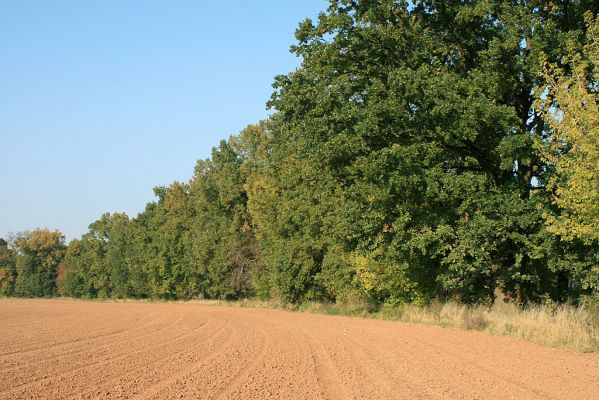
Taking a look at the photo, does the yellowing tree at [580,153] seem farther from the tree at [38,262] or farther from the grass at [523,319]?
the tree at [38,262]

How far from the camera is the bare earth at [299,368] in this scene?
9.31 metres

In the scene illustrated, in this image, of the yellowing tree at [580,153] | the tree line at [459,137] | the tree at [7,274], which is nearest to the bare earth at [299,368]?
the yellowing tree at [580,153]

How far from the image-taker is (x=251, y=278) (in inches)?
2282

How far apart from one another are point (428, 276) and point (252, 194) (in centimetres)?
3476

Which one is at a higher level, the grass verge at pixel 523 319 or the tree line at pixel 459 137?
the tree line at pixel 459 137

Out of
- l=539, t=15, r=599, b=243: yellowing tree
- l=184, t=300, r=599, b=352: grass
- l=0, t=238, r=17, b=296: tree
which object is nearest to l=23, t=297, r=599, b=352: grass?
l=184, t=300, r=599, b=352: grass

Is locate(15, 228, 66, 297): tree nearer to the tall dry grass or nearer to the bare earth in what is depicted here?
the tall dry grass

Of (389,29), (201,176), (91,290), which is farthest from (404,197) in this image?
(91,290)

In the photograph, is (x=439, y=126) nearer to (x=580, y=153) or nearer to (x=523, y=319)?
(x=580, y=153)

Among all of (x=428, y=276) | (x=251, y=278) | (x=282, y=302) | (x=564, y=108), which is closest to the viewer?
(x=564, y=108)

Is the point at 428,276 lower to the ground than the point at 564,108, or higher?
lower

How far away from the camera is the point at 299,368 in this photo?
11867 mm

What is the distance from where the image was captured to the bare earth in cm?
931

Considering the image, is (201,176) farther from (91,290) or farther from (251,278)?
(91,290)
